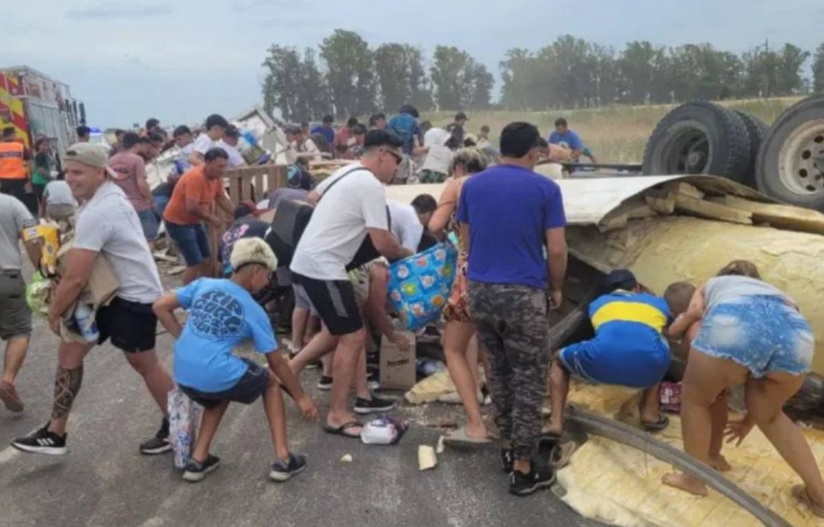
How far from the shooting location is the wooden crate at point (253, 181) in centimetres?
918

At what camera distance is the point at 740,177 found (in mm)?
6781

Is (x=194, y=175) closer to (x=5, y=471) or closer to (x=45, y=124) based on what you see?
(x=5, y=471)

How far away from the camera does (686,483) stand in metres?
3.62

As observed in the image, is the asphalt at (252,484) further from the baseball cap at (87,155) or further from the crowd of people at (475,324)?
the baseball cap at (87,155)

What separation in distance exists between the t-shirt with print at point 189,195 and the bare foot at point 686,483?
4.97 meters

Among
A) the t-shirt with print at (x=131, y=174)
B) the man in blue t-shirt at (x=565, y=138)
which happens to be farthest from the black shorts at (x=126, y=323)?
the man in blue t-shirt at (x=565, y=138)

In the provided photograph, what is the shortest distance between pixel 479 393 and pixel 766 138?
360cm

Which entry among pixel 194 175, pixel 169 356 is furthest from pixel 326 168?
pixel 169 356

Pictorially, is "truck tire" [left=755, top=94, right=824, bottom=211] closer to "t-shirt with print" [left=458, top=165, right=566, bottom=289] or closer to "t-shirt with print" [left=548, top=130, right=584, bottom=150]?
"t-shirt with print" [left=458, top=165, right=566, bottom=289]

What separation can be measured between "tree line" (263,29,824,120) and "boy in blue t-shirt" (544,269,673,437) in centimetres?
5099

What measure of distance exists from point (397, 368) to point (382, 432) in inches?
35.6

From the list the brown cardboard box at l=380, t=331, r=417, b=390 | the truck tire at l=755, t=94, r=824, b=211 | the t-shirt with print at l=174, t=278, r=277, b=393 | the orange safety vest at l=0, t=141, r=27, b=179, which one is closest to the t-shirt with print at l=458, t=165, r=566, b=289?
the t-shirt with print at l=174, t=278, r=277, b=393

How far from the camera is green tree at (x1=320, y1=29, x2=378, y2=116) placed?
5784 cm

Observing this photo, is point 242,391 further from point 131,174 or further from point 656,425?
point 131,174
